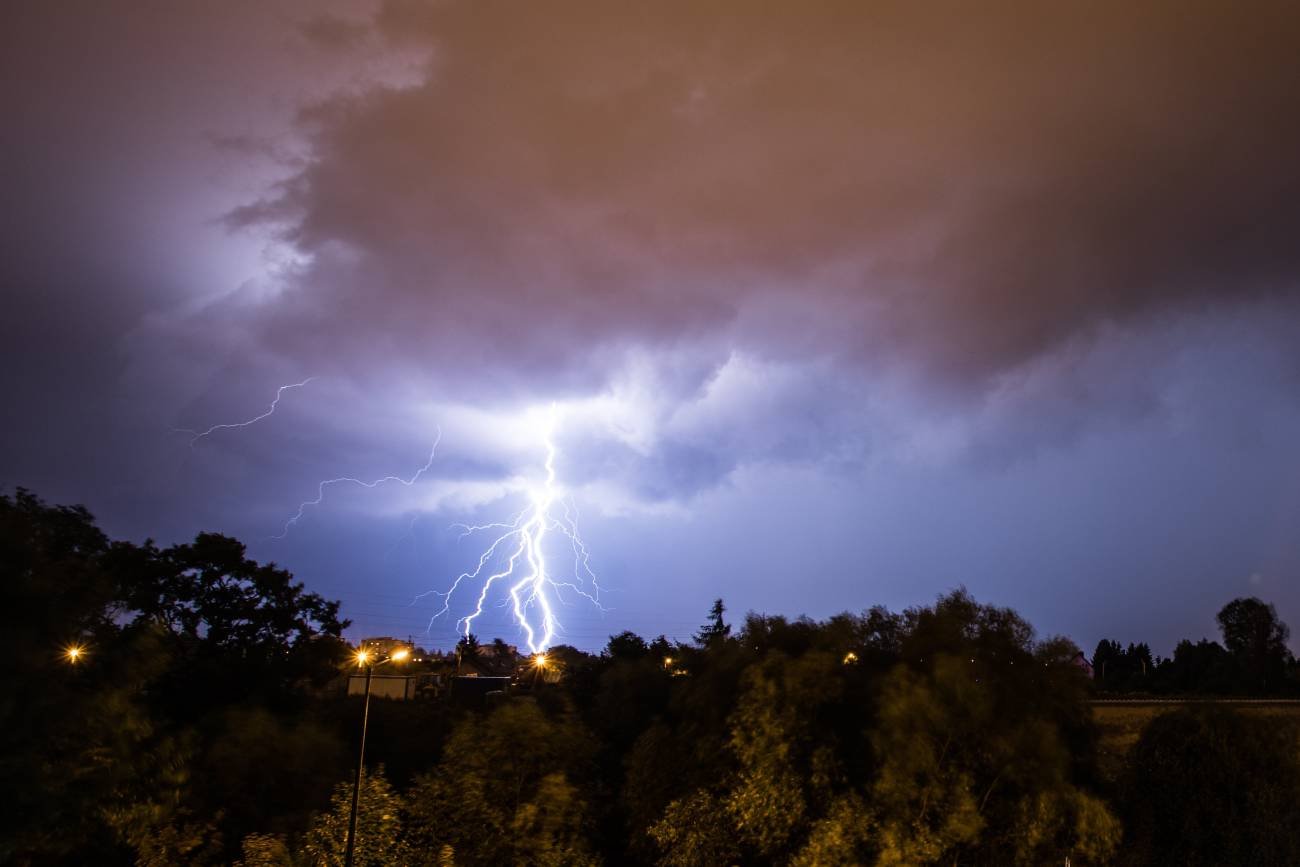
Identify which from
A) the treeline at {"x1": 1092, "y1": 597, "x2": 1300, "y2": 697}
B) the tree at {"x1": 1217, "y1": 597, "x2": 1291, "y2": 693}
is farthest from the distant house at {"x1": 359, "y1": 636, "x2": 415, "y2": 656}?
the tree at {"x1": 1217, "y1": 597, "x2": 1291, "y2": 693}

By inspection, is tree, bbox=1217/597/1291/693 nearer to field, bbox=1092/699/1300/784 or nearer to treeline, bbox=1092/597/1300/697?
treeline, bbox=1092/597/1300/697

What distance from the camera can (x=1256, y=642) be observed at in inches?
3174

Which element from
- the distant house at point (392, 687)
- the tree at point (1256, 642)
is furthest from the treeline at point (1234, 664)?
the distant house at point (392, 687)

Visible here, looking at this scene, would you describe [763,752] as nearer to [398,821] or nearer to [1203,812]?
[398,821]

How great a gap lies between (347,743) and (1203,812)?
114ft

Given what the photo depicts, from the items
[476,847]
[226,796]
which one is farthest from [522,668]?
[476,847]

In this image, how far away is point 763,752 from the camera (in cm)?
2547

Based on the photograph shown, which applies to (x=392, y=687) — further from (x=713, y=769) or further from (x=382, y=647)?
(x=713, y=769)

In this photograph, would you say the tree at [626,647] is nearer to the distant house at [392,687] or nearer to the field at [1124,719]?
the distant house at [392,687]

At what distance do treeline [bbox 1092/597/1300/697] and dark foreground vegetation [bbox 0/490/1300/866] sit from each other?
45.0m

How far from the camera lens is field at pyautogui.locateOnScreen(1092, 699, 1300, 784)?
31.7 m

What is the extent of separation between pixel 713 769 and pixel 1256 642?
79.0 meters

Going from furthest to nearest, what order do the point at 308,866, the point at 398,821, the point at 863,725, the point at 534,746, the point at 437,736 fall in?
the point at 437,736
the point at 863,725
the point at 534,746
the point at 398,821
the point at 308,866

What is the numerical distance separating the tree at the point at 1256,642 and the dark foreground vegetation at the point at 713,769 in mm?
54503
